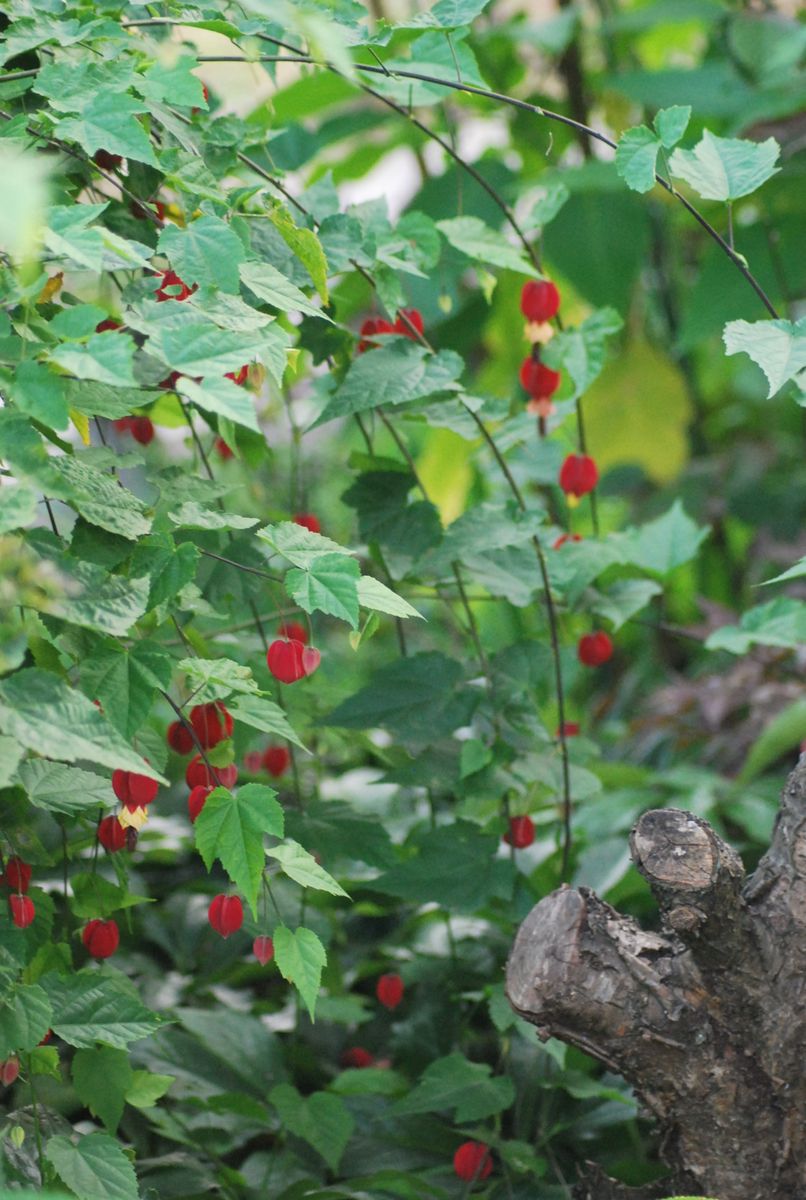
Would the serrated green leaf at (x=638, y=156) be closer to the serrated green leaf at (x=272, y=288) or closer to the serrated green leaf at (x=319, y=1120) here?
the serrated green leaf at (x=272, y=288)

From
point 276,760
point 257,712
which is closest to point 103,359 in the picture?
point 257,712

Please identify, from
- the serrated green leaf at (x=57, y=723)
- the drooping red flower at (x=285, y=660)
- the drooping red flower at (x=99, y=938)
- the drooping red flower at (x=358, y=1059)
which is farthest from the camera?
the drooping red flower at (x=358, y=1059)

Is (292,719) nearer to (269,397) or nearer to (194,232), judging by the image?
(194,232)

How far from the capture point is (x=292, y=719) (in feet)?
3.58

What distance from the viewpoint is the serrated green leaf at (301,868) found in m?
0.69

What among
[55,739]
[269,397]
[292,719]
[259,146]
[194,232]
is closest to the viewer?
[55,739]

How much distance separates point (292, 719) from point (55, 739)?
0.54 metres

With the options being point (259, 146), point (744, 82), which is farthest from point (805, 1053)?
point (744, 82)

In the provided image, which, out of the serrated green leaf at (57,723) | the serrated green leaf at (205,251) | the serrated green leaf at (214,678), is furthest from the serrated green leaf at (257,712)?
the serrated green leaf at (205,251)

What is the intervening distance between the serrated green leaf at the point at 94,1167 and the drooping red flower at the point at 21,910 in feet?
0.42

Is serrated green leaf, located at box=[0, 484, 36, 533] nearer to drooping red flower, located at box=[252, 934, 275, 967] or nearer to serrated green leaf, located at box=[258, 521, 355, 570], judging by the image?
serrated green leaf, located at box=[258, 521, 355, 570]

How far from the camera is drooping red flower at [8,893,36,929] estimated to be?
0.77m

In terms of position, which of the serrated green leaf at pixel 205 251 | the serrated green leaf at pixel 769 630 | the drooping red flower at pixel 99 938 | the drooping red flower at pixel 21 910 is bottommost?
the drooping red flower at pixel 99 938

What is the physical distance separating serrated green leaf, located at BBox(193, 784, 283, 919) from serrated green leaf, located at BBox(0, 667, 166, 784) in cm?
11
